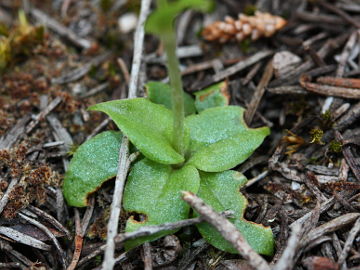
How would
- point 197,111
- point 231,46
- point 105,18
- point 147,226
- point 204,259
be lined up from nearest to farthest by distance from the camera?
point 147,226
point 204,259
point 197,111
point 231,46
point 105,18

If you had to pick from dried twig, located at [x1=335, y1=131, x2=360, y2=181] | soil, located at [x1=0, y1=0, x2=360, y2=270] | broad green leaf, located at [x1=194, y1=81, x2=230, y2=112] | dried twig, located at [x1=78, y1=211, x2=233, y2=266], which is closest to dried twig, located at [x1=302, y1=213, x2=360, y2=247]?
soil, located at [x1=0, y1=0, x2=360, y2=270]

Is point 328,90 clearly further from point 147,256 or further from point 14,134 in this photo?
point 14,134

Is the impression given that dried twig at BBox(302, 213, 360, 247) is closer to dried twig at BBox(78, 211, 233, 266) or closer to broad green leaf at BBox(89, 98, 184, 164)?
dried twig at BBox(78, 211, 233, 266)

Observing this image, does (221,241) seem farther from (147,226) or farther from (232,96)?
(232,96)

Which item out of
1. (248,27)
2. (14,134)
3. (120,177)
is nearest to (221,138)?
(120,177)

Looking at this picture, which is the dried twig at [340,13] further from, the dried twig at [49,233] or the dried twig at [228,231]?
the dried twig at [49,233]

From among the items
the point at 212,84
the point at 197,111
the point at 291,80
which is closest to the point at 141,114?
the point at 197,111
